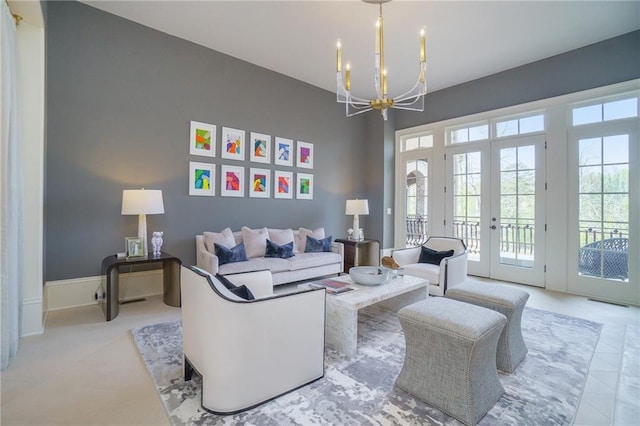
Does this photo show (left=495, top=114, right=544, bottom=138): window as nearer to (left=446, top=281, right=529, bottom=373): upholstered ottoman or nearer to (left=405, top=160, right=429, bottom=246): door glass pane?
(left=405, top=160, right=429, bottom=246): door glass pane

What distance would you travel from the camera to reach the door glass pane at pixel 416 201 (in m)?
5.86

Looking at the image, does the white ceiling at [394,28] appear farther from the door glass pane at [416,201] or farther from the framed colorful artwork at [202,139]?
the door glass pane at [416,201]

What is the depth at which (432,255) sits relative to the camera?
4125 millimetres

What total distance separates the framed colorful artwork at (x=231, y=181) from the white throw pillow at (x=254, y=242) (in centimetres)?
56

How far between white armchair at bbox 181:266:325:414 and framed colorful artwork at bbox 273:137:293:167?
3.29 metres

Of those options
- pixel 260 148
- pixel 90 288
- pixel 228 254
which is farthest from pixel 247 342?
pixel 260 148

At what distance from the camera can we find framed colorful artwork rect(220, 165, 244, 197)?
438cm

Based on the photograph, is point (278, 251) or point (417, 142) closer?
point (278, 251)

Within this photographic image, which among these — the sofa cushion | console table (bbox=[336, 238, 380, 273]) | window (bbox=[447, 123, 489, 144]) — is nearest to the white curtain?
the sofa cushion

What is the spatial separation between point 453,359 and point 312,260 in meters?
2.78

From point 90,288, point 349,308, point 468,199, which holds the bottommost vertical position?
point 90,288

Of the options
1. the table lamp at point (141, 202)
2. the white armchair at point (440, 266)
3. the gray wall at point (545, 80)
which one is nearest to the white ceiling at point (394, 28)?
the gray wall at point (545, 80)

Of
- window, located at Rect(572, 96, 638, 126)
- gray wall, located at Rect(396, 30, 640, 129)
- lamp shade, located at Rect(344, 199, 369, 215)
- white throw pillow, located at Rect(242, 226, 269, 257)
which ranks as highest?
gray wall, located at Rect(396, 30, 640, 129)

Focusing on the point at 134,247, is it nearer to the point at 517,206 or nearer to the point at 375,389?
the point at 375,389
